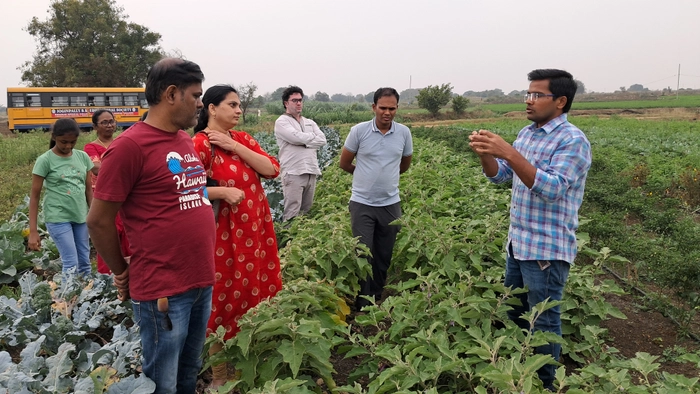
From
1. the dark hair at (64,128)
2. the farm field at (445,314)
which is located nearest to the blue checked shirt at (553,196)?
the farm field at (445,314)

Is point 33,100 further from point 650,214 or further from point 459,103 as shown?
point 459,103

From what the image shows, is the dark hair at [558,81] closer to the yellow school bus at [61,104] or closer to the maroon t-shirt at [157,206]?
the maroon t-shirt at [157,206]

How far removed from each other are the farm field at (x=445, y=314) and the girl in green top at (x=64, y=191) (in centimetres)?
47

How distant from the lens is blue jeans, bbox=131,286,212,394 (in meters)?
2.25

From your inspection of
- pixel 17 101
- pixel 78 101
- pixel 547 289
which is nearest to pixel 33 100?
pixel 17 101

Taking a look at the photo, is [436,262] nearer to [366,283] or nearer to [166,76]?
[366,283]

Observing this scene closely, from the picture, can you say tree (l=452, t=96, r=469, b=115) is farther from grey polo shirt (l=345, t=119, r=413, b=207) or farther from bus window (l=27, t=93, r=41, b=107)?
grey polo shirt (l=345, t=119, r=413, b=207)

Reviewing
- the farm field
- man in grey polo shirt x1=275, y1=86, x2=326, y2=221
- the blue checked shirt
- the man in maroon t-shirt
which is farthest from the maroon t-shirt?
man in grey polo shirt x1=275, y1=86, x2=326, y2=221

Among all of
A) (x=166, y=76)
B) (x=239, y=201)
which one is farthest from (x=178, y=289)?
(x=166, y=76)

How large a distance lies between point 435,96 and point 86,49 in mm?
29754

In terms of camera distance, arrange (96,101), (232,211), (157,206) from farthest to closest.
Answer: (96,101)
(232,211)
(157,206)

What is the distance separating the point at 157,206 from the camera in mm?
2154

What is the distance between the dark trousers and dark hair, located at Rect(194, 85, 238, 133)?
167 centimetres

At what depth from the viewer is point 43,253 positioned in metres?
5.71
